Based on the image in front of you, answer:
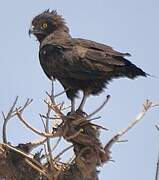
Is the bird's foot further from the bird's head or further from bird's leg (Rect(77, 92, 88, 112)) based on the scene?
the bird's head

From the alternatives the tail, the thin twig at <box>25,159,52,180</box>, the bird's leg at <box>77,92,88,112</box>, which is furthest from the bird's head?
the thin twig at <box>25,159,52,180</box>

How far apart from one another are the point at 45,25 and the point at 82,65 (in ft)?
4.65

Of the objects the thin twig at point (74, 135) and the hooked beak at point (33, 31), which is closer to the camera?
the thin twig at point (74, 135)

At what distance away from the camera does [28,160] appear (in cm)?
565

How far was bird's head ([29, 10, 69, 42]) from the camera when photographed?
7.52m

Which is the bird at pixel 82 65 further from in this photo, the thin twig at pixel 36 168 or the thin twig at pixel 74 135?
the thin twig at pixel 36 168

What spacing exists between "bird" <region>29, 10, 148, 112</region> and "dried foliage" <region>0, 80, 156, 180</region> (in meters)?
0.63

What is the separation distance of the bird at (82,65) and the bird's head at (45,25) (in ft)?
1.22

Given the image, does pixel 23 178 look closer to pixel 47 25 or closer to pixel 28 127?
pixel 28 127

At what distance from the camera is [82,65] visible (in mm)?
6344

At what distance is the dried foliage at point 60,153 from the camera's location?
5.29m

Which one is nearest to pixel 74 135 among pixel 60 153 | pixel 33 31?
pixel 60 153

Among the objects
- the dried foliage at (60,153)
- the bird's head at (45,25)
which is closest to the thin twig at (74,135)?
the dried foliage at (60,153)

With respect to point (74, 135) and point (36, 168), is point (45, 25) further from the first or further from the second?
point (36, 168)
